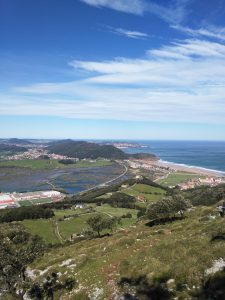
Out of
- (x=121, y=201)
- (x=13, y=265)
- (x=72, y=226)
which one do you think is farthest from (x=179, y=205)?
(x=121, y=201)

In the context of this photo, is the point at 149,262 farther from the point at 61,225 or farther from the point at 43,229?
the point at 61,225

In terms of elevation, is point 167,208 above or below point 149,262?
below

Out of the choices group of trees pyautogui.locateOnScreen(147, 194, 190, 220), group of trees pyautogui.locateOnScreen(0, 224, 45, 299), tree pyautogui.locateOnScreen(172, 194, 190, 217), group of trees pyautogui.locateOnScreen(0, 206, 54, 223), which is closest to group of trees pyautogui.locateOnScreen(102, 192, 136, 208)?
group of trees pyautogui.locateOnScreen(0, 206, 54, 223)

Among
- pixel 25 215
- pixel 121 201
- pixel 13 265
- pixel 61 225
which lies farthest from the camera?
pixel 121 201

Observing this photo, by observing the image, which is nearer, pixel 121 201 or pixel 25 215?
pixel 25 215

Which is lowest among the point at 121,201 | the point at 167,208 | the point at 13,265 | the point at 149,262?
the point at 121,201

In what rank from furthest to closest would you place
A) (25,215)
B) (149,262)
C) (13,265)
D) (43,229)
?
(25,215)
(43,229)
(13,265)
(149,262)
